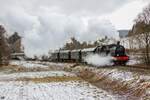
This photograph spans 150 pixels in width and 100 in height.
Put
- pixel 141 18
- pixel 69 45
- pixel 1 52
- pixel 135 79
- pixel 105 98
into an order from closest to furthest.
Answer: pixel 105 98, pixel 135 79, pixel 141 18, pixel 1 52, pixel 69 45

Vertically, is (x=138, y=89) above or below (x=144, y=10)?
below

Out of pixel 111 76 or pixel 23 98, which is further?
pixel 111 76

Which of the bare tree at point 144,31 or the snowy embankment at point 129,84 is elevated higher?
the bare tree at point 144,31

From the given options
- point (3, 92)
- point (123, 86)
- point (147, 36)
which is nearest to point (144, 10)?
point (147, 36)

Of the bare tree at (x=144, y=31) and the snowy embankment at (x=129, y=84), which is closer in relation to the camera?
the snowy embankment at (x=129, y=84)

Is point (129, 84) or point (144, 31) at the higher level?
point (144, 31)

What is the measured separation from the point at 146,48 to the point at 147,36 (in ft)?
5.13

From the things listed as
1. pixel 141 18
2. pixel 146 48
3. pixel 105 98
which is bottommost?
pixel 105 98

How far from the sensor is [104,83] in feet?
99.7

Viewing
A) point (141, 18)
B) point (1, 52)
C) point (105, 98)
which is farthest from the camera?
point (1, 52)

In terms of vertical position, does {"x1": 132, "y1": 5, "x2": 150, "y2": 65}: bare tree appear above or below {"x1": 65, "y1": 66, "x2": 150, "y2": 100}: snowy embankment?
above

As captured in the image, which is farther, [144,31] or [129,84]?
[144,31]

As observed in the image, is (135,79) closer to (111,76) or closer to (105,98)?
(105,98)

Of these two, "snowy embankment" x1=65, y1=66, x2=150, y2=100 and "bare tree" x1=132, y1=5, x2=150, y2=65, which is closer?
"snowy embankment" x1=65, y1=66, x2=150, y2=100
